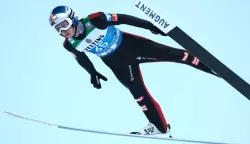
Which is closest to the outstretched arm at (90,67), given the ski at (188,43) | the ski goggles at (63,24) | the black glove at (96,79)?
the black glove at (96,79)

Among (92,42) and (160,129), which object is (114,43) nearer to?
(92,42)

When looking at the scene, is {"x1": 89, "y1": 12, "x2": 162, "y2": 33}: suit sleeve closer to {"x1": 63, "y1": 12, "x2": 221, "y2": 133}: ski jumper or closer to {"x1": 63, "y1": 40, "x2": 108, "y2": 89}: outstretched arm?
{"x1": 63, "y1": 12, "x2": 221, "y2": 133}: ski jumper

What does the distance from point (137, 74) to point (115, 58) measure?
286 mm

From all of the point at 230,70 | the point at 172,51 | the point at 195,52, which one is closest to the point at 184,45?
the point at 195,52

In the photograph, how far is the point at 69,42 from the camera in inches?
174

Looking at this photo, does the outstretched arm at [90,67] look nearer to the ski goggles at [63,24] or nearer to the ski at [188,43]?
the ski goggles at [63,24]

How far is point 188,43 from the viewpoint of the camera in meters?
3.49

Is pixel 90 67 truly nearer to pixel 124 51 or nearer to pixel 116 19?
pixel 124 51

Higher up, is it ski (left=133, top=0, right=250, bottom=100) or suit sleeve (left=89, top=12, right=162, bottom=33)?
suit sleeve (left=89, top=12, right=162, bottom=33)

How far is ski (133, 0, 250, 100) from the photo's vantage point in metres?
3.37

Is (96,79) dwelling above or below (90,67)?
below

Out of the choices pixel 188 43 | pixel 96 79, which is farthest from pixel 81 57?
pixel 188 43

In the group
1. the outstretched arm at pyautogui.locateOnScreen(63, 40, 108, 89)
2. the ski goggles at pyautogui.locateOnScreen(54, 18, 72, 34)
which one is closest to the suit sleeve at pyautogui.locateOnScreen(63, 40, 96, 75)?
the outstretched arm at pyautogui.locateOnScreen(63, 40, 108, 89)

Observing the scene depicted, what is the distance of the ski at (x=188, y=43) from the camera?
133 inches
